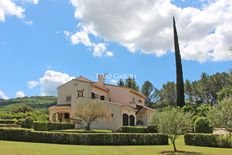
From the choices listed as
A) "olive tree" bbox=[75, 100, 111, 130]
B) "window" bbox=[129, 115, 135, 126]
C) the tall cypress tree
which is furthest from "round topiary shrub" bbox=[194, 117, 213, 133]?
the tall cypress tree

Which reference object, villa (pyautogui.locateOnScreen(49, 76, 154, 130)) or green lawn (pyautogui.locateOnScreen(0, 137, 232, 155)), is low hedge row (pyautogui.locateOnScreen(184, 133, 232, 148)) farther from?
villa (pyautogui.locateOnScreen(49, 76, 154, 130))

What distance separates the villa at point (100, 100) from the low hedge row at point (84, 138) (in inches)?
598

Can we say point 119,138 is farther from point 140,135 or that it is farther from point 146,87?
point 146,87

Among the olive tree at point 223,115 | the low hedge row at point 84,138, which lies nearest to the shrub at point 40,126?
the low hedge row at point 84,138

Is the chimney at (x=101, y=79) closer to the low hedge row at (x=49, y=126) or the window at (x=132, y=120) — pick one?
the window at (x=132, y=120)

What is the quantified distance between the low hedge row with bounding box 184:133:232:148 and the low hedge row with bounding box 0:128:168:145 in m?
2.27

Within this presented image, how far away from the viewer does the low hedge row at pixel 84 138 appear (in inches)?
1106

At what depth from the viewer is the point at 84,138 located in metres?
28.0

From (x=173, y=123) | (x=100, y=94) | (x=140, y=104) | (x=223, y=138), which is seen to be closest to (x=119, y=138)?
(x=173, y=123)

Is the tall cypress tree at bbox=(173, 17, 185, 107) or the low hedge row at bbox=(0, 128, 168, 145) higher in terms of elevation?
the tall cypress tree at bbox=(173, 17, 185, 107)

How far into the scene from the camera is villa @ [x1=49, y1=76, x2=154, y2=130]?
1849 inches

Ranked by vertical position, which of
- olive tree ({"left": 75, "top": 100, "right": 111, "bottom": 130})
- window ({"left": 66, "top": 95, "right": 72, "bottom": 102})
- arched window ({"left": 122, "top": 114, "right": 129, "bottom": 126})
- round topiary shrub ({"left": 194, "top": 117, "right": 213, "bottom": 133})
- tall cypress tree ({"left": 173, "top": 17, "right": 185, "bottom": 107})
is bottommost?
round topiary shrub ({"left": 194, "top": 117, "right": 213, "bottom": 133})

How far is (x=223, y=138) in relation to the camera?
2838 centimetres

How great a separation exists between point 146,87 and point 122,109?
4586 centimetres
